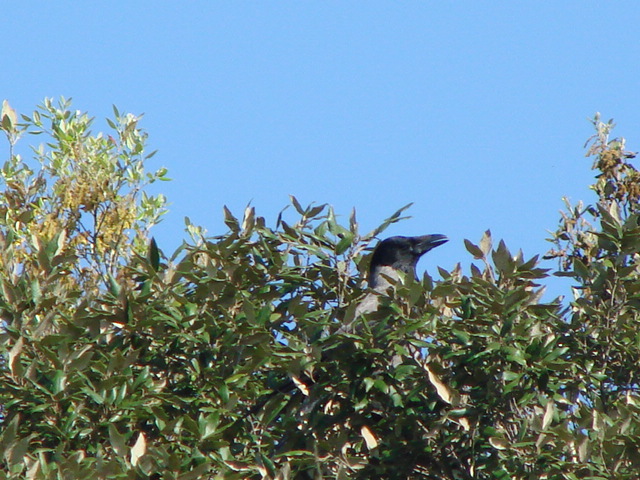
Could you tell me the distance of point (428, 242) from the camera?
8328 millimetres

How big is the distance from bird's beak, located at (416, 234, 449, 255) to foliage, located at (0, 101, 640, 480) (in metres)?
3.01

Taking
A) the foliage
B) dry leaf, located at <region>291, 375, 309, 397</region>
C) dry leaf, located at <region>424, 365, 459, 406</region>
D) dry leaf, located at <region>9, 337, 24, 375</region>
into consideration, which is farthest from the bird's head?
dry leaf, located at <region>9, 337, 24, 375</region>

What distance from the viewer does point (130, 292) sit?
5.04 metres

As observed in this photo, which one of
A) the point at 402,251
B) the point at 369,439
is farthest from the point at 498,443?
the point at 402,251

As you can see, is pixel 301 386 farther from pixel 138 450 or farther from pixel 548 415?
pixel 548 415

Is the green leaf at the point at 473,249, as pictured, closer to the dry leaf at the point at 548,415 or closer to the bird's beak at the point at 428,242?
the dry leaf at the point at 548,415

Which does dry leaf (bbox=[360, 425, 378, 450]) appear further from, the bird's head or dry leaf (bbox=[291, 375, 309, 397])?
the bird's head

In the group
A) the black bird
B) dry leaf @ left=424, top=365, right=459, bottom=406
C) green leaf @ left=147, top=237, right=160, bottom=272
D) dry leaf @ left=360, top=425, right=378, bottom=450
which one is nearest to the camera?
dry leaf @ left=424, top=365, right=459, bottom=406

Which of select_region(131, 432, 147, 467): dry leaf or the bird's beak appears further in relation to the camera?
the bird's beak

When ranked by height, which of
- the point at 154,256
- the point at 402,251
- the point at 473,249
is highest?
the point at 402,251

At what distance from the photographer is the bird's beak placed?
27.2 feet

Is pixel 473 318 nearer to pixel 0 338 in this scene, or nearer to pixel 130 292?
pixel 130 292

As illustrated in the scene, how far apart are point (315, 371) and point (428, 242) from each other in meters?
3.67

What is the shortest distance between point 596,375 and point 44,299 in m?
2.40
